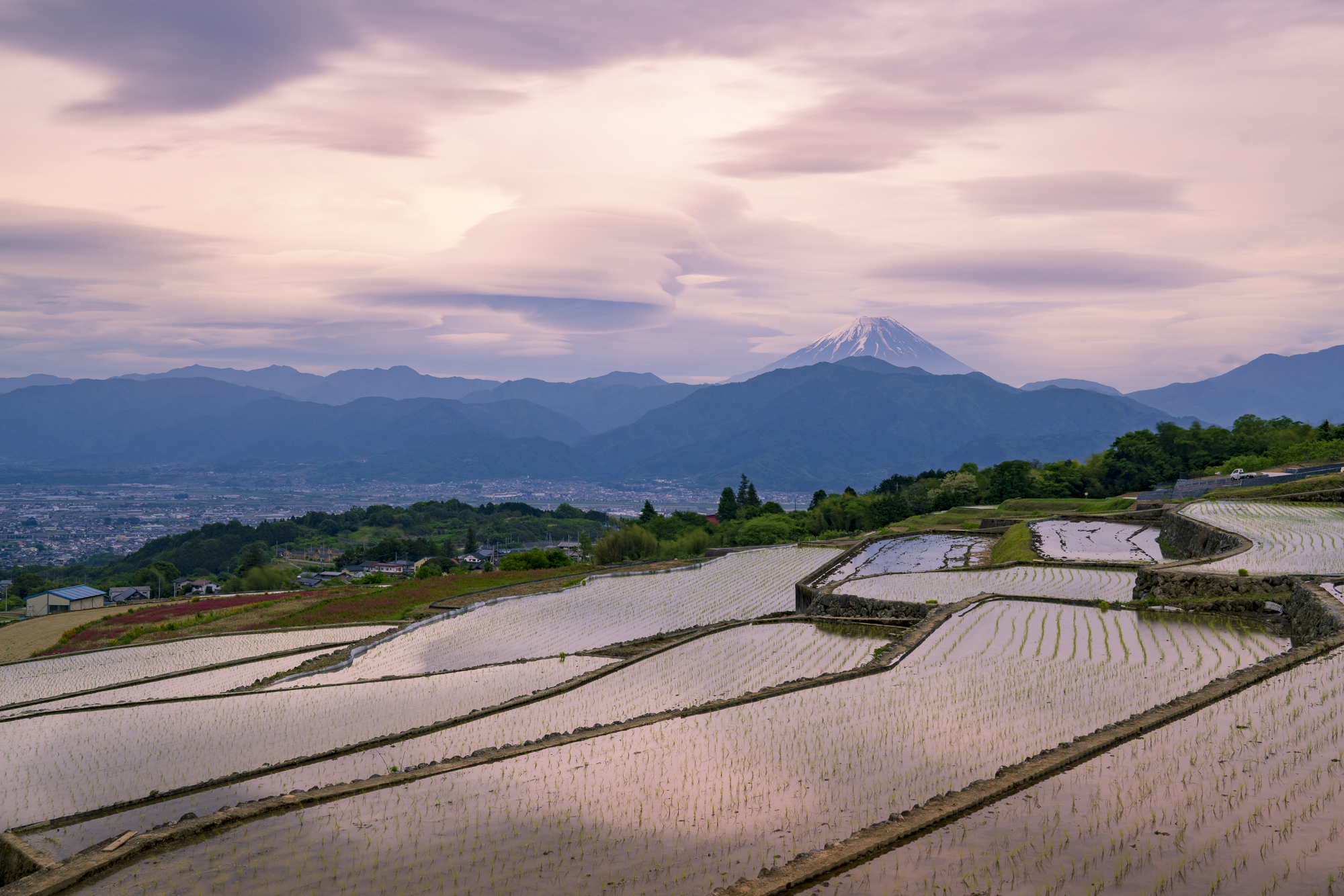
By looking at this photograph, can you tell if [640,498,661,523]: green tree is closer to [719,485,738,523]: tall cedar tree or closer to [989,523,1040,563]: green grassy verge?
[719,485,738,523]: tall cedar tree

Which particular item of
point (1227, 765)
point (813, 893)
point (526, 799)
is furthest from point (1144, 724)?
point (526, 799)

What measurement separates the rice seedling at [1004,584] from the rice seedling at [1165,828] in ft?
33.1

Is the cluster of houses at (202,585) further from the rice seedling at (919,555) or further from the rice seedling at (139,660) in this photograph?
the rice seedling at (919,555)

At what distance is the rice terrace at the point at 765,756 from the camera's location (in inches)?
249

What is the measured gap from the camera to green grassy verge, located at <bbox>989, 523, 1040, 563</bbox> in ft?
92.0

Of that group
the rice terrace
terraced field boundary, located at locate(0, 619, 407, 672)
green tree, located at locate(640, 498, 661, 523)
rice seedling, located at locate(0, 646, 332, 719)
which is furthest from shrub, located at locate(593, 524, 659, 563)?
the rice terrace

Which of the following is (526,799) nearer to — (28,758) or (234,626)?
(28,758)

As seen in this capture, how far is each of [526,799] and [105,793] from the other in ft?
19.8

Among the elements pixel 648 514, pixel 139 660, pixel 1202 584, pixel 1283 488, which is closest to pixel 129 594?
pixel 648 514

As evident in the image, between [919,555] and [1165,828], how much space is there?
27.3m

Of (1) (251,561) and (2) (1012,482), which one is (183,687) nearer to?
(2) (1012,482)

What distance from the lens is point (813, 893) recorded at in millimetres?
5785

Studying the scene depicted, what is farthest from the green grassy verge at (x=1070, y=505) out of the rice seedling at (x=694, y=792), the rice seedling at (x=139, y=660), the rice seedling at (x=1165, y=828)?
the rice seedling at (x=1165, y=828)

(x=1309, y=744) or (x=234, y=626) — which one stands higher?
(x=1309, y=744)
